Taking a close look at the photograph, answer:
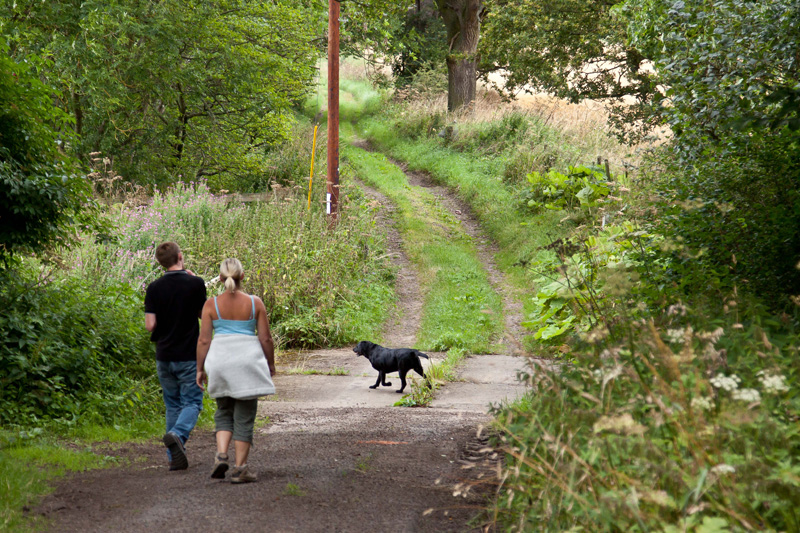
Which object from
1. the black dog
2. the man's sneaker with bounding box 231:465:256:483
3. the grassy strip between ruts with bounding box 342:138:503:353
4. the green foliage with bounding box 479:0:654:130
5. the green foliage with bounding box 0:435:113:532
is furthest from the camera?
the green foliage with bounding box 479:0:654:130

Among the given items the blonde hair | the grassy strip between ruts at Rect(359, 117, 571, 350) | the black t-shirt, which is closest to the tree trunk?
the grassy strip between ruts at Rect(359, 117, 571, 350)

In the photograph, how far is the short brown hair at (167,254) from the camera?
6.10 metres

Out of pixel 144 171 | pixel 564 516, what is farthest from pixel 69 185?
pixel 144 171

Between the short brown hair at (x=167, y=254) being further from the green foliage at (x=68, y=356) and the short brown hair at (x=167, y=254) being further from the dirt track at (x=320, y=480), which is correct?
the green foliage at (x=68, y=356)

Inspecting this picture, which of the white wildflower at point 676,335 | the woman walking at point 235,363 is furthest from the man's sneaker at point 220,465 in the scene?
the white wildflower at point 676,335

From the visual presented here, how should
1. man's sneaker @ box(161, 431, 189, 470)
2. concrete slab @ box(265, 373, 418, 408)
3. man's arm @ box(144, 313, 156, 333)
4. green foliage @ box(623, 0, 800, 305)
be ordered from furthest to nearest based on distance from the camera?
concrete slab @ box(265, 373, 418, 408) < man's arm @ box(144, 313, 156, 333) < man's sneaker @ box(161, 431, 189, 470) < green foliage @ box(623, 0, 800, 305)

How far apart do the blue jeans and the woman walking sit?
2.15 ft

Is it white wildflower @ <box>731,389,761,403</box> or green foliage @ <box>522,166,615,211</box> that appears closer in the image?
white wildflower @ <box>731,389,761,403</box>

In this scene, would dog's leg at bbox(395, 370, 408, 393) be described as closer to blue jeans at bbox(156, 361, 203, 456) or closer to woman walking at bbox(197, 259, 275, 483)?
blue jeans at bbox(156, 361, 203, 456)

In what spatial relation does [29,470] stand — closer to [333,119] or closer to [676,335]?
[676,335]

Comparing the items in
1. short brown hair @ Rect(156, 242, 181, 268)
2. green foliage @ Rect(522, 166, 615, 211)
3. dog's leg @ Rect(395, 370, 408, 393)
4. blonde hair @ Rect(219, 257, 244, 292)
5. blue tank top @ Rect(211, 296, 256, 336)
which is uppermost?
green foliage @ Rect(522, 166, 615, 211)

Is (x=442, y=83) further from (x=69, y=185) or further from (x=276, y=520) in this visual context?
(x=276, y=520)

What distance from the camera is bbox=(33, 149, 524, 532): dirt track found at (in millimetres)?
4453

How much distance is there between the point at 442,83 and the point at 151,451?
30576mm
